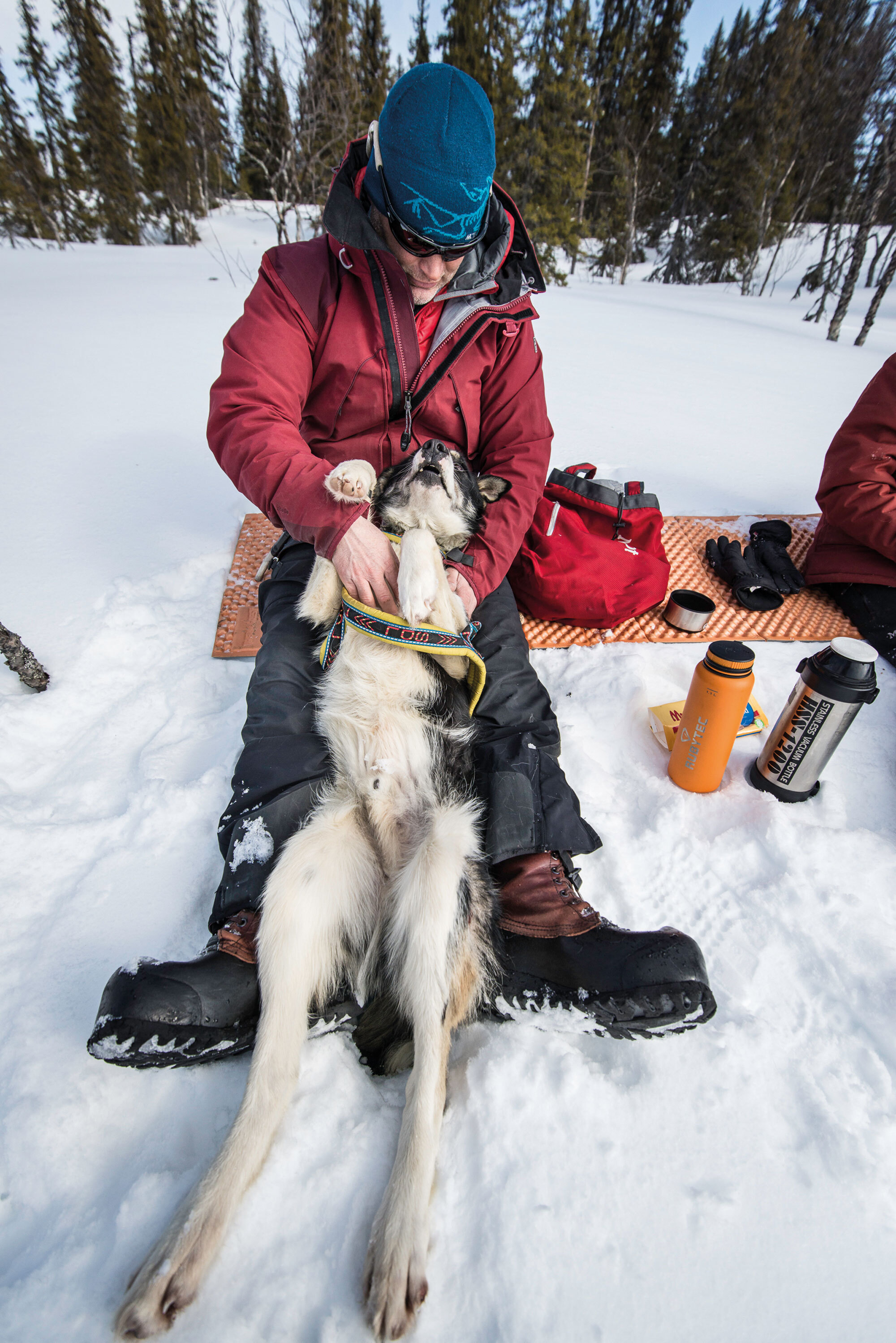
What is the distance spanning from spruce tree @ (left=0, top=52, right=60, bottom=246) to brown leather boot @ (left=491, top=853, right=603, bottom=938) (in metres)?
23.1

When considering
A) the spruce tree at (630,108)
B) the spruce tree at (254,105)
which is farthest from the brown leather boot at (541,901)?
the spruce tree at (630,108)

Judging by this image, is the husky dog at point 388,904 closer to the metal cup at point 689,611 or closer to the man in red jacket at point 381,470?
the man in red jacket at point 381,470

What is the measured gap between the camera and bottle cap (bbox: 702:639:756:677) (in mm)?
1875

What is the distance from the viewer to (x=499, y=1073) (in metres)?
1.40

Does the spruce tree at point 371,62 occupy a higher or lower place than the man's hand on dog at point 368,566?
higher

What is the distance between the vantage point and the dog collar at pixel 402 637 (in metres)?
1.82

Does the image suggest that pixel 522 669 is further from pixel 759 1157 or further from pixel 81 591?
pixel 81 591

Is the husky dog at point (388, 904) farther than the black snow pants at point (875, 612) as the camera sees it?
No

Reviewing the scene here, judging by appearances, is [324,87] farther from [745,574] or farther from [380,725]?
[380,725]

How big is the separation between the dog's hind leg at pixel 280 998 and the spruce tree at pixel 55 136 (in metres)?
25.1

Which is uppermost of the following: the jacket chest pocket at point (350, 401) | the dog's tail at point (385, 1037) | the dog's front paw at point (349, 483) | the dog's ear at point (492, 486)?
the jacket chest pocket at point (350, 401)

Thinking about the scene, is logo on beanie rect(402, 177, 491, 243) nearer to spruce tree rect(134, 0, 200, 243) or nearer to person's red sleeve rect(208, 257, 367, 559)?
person's red sleeve rect(208, 257, 367, 559)

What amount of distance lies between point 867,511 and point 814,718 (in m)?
1.33

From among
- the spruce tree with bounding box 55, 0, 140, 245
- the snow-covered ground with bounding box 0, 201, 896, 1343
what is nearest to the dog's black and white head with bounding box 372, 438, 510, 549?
the snow-covered ground with bounding box 0, 201, 896, 1343
